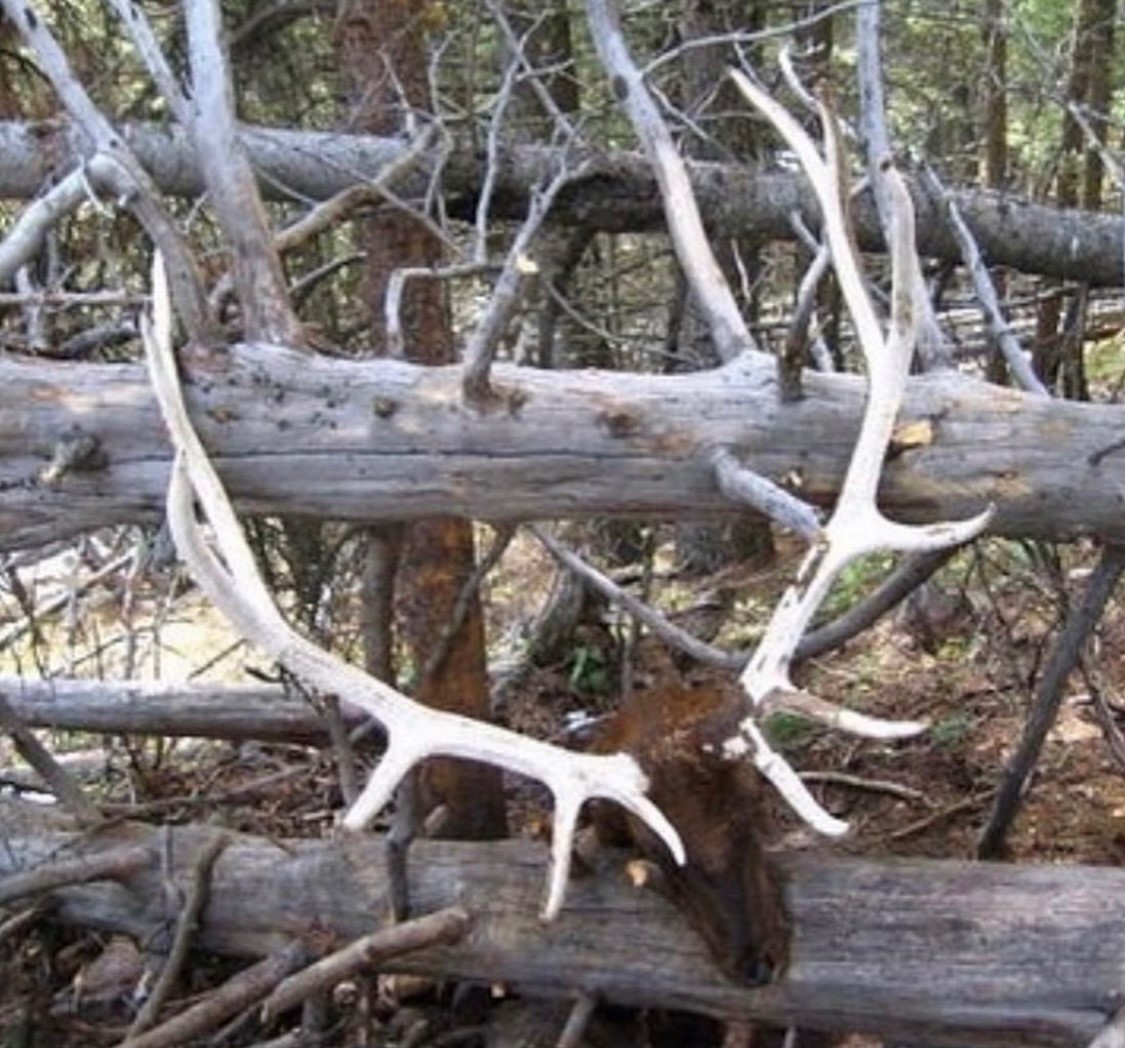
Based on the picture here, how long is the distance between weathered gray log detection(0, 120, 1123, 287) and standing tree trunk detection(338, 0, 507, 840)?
372 mm

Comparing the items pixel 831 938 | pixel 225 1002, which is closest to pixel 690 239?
pixel 831 938

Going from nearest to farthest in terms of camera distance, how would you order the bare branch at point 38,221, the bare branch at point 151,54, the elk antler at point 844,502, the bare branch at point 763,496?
the elk antler at point 844,502
the bare branch at point 763,496
the bare branch at point 38,221
the bare branch at point 151,54

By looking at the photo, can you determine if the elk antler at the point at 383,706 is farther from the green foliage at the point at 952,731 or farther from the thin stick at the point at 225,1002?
the green foliage at the point at 952,731

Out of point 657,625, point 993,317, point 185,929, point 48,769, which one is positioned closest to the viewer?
point 657,625

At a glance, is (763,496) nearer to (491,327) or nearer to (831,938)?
(491,327)

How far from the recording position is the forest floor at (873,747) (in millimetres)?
5137

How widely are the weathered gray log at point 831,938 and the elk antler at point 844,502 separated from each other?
0.79 metres

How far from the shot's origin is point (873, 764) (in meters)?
6.16

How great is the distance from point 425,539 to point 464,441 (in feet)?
3.83

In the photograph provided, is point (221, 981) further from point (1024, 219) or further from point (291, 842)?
point (1024, 219)

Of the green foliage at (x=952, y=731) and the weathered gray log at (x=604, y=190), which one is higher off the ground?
the weathered gray log at (x=604, y=190)

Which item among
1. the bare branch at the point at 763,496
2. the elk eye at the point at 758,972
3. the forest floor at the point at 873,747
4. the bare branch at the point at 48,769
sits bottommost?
the forest floor at the point at 873,747

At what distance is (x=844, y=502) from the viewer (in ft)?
11.0

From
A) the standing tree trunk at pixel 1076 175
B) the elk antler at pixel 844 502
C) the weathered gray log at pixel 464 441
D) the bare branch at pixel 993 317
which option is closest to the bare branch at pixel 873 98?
the bare branch at pixel 993 317
